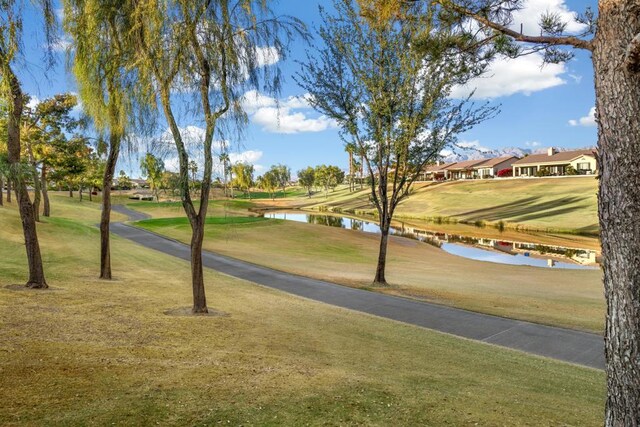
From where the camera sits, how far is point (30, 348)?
685cm

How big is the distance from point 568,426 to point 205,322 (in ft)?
25.4

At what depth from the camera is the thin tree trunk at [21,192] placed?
413 inches

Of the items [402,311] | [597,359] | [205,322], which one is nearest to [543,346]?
[597,359]

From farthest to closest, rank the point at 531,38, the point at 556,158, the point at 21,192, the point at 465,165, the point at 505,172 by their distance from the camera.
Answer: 1. the point at 465,165
2. the point at 505,172
3. the point at 556,158
4. the point at 21,192
5. the point at 531,38

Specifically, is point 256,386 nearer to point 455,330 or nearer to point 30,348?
point 30,348

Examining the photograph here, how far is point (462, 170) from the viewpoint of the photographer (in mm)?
124375

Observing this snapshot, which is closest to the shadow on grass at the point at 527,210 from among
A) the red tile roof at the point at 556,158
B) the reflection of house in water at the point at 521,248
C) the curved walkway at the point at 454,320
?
the reflection of house in water at the point at 521,248

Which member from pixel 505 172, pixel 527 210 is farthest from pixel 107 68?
pixel 505 172

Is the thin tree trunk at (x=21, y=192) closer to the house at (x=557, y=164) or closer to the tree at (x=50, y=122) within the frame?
the tree at (x=50, y=122)

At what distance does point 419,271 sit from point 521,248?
19.1 metres

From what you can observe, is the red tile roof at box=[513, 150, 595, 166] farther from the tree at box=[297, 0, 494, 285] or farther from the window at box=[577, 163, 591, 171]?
the tree at box=[297, 0, 494, 285]

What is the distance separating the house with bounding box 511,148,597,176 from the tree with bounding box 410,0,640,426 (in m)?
90.6

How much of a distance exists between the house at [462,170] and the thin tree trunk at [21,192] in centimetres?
11775

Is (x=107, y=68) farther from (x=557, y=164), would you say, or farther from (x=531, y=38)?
(x=557, y=164)
